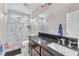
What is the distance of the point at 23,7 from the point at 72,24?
71 cm

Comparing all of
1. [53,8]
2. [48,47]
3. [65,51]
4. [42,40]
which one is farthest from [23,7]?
[65,51]

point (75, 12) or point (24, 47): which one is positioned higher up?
point (75, 12)

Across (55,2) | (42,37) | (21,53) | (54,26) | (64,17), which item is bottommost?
(21,53)

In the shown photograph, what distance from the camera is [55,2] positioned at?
158 centimetres

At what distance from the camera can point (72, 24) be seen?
60.9 inches

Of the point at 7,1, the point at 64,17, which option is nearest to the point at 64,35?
the point at 64,17

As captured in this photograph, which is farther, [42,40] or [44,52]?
[42,40]

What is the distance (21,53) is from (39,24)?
1.59 ft

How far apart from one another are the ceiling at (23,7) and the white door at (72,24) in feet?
1.56

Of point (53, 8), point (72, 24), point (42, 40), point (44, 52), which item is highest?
point (53, 8)

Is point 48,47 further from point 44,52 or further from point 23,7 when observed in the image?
point 23,7

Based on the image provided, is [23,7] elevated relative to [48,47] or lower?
elevated

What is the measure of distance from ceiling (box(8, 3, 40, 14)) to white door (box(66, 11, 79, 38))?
1.56 ft

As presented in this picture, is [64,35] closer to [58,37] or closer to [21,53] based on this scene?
[58,37]
